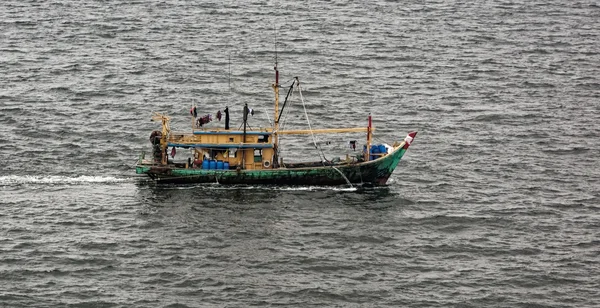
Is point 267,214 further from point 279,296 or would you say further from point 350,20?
point 350,20

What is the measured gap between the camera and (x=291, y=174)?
95.3m

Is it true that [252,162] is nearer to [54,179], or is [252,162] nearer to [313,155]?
[313,155]

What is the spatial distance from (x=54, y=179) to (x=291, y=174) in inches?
837

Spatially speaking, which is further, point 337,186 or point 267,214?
point 337,186

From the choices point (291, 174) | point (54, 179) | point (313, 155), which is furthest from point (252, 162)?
point (54, 179)

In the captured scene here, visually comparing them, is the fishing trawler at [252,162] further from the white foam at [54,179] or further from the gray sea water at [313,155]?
the white foam at [54,179]

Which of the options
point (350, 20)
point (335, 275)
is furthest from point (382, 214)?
point (350, 20)

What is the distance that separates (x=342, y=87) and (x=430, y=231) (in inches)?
1689

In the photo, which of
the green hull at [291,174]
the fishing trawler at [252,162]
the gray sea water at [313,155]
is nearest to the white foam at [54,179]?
the gray sea water at [313,155]

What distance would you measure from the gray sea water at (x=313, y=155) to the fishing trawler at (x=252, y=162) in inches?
47.4

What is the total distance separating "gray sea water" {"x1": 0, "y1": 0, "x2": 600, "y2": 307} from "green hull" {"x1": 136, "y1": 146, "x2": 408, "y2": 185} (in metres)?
0.99

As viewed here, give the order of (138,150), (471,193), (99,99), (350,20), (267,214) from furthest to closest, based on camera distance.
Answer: (350,20), (99,99), (138,150), (471,193), (267,214)

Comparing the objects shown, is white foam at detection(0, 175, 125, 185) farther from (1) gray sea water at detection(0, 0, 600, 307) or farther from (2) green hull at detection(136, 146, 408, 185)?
(2) green hull at detection(136, 146, 408, 185)

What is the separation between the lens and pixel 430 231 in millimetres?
87938
